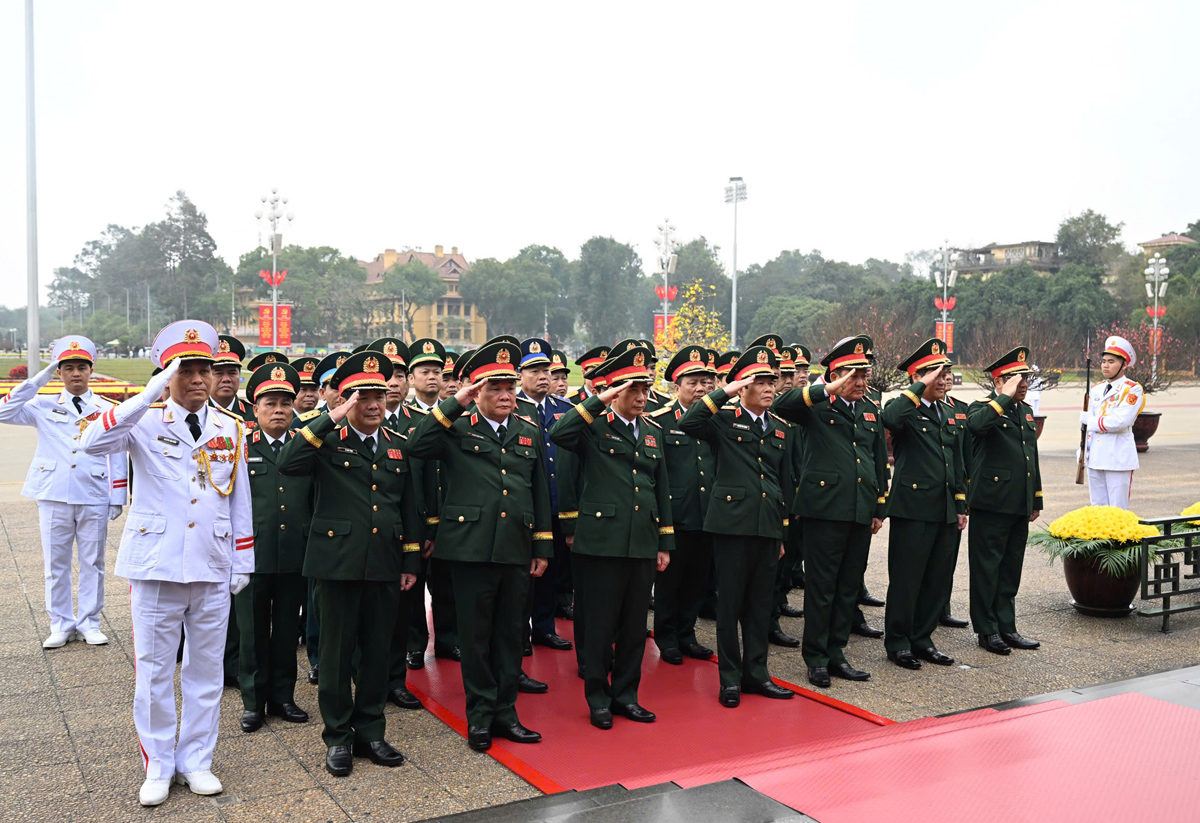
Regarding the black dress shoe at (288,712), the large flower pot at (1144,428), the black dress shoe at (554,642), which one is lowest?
the black dress shoe at (554,642)

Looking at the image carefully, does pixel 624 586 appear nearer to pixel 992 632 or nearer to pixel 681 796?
pixel 681 796

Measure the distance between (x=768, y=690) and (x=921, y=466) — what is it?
1857 mm

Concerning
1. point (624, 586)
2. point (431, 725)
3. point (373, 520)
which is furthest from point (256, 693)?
point (624, 586)

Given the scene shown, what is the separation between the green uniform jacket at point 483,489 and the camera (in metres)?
4.90

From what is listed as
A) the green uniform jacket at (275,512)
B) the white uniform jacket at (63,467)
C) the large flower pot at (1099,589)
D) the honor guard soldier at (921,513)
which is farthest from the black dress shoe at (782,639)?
the white uniform jacket at (63,467)

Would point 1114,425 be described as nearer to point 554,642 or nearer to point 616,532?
point 554,642

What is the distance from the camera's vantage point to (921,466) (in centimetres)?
640

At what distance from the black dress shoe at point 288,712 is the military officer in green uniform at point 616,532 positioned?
5.01ft

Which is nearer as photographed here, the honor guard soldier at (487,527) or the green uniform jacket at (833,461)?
the honor guard soldier at (487,527)

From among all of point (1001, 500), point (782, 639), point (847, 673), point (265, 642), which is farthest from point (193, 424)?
point (1001, 500)

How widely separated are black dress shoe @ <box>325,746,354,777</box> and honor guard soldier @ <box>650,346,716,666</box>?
2.51 meters

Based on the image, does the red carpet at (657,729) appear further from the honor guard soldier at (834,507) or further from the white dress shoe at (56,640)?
the white dress shoe at (56,640)

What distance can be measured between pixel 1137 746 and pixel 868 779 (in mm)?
1416

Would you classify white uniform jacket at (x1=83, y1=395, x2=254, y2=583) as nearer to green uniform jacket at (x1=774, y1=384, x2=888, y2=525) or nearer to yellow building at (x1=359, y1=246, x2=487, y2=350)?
green uniform jacket at (x1=774, y1=384, x2=888, y2=525)
